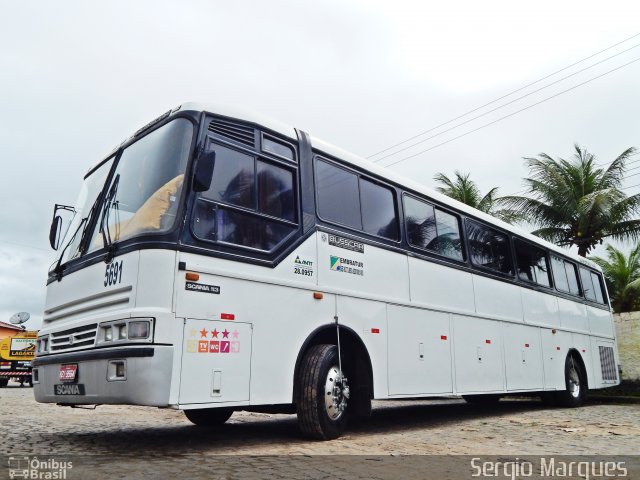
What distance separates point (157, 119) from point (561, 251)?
10.5 meters

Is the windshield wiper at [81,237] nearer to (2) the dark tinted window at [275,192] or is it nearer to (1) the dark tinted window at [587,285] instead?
(2) the dark tinted window at [275,192]

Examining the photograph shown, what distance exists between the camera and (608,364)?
565 inches

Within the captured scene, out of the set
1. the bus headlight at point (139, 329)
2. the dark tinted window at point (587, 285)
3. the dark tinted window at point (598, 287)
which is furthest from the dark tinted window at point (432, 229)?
the dark tinted window at point (598, 287)

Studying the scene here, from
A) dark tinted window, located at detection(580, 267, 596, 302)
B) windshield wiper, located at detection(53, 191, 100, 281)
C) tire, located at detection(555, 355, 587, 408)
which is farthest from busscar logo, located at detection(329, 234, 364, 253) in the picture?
dark tinted window, located at detection(580, 267, 596, 302)

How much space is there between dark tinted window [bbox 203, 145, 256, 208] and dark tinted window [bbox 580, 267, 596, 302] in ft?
36.1

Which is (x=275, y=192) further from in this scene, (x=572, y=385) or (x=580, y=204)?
(x=580, y=204)

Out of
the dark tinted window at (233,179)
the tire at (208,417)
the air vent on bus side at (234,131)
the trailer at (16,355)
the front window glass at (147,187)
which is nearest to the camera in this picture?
the front window glass at (147,187)

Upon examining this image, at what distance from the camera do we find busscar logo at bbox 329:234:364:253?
6.82m

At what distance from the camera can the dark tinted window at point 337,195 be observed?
689 centimetres

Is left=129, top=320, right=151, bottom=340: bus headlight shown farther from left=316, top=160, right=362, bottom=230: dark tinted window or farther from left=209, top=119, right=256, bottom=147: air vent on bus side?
left=316, top=160, right=362, bottom=230: dark tinted window

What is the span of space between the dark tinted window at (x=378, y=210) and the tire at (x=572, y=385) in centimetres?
670

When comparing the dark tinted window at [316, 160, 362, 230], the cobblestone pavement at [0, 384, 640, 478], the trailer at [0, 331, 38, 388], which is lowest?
the cobblestone pavement at [0, 384, 640, 478]

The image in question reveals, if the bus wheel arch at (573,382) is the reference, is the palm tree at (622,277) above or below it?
above

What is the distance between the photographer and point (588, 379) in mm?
13109
